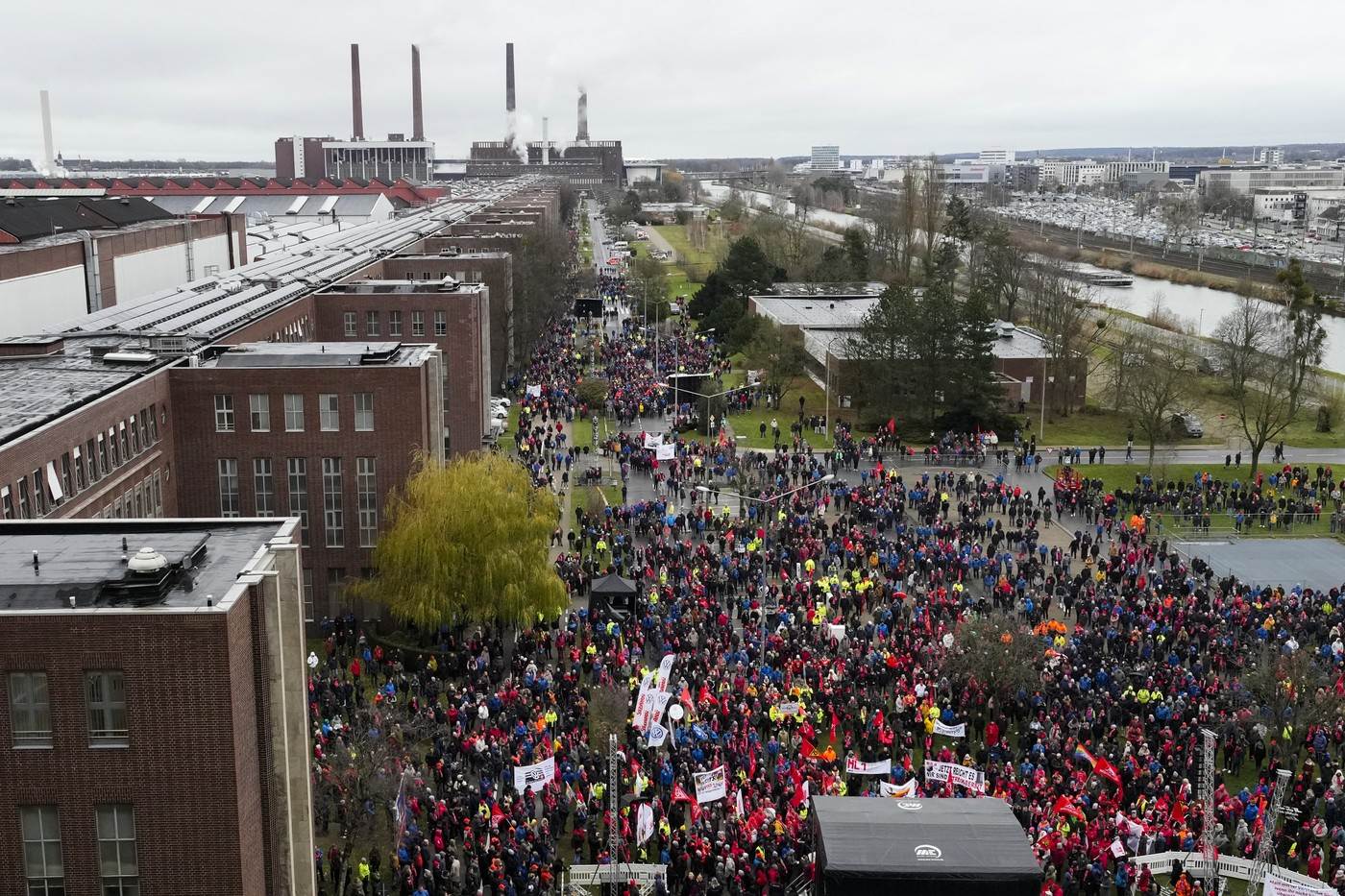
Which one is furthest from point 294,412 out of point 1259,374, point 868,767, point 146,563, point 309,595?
point 1259,374

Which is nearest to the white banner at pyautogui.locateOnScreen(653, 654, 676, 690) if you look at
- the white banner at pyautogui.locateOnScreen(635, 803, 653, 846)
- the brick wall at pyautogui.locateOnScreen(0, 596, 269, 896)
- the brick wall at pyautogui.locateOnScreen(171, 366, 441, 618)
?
the white banner at pyautogui.locateOnScreen(635, 803, 653, 846)

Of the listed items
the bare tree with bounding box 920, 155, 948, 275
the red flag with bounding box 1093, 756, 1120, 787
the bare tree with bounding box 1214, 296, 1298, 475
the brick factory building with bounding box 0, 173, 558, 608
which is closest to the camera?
the red flag with bounding box 1093, 756, 1120, 787

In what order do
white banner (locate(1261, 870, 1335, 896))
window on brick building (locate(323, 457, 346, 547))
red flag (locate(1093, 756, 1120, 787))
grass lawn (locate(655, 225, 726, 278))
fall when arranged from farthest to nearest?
grass lawn (locate(655, 225, 726, 278)) < window on brick building (locate(323, 457, 346, 547)) < red flag (locate(1093, 756, 1120, 787)) < white banner (locate(1261, 870, 1335, 896))

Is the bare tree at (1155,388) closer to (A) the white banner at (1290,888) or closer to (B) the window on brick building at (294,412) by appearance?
(B) the window on brick building at (294,412)

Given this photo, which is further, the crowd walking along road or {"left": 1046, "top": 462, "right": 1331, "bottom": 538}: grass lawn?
{"left": 1046, "top": 462, "right": 1331, "bottom": 538}: grass lawn

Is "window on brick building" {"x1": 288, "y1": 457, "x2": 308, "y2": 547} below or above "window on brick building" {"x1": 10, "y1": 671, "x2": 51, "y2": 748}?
above

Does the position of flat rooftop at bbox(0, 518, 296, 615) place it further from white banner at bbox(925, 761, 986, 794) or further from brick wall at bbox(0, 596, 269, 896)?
white banner at bbox(925, 761, 986, 794)

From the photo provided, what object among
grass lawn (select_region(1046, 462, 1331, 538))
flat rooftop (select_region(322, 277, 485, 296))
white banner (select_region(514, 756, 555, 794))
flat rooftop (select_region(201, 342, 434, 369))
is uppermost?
flat rooftop (select_region(322, 277, 485, 296))
